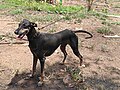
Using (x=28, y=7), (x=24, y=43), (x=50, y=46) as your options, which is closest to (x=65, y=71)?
(x=50, y=46)

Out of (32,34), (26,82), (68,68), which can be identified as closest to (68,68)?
(68,68)

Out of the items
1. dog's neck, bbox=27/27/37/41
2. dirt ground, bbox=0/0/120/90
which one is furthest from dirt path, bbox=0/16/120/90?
dog's neck, bbox=27/27/37/41

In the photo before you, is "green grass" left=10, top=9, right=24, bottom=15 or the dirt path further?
"green grass" left=10, top=9, right=24, bottom=15

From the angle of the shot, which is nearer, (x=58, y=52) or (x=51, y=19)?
(x=58, y=52)

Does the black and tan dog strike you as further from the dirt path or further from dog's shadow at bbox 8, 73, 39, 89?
the dirt path

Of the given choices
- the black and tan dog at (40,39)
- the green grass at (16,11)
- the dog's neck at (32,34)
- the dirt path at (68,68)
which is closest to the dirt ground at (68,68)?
the dirt path at (68,68)

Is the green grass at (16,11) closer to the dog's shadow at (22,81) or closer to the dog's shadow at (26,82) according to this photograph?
the dog's shadow at (26,82)

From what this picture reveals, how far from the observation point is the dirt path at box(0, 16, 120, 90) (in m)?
5.12

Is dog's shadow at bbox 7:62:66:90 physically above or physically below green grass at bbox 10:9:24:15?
below

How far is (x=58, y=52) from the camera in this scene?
21.6 ft

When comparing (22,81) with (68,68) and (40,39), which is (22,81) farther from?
(68,68)

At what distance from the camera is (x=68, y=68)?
5742 millimetres

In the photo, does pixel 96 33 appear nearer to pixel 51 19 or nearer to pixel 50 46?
pixel 51 19

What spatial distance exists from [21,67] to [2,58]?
2.10 ft
